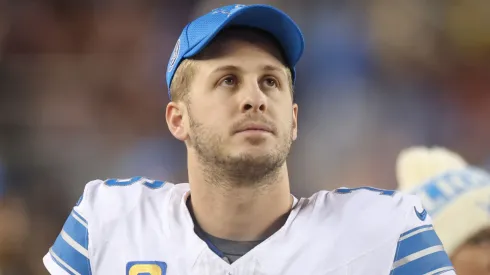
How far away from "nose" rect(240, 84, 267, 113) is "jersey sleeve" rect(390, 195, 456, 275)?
30cm

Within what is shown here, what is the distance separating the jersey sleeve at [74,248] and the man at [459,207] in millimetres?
859

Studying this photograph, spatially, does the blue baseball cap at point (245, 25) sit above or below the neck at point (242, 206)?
above

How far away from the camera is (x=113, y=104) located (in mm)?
1975

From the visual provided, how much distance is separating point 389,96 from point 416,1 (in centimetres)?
30

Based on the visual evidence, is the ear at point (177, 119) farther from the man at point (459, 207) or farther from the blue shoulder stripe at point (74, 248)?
the man at point (459, 207)

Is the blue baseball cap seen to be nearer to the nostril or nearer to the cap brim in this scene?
the cap brim

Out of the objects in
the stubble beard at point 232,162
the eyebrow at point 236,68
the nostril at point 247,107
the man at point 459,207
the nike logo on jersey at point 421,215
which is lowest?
the man at point 459,207

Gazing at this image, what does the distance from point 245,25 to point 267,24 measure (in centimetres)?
4

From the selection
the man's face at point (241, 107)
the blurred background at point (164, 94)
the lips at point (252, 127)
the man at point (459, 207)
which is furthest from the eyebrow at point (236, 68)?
the blurred background at point (164, 94)

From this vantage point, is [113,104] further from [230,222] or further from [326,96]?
[230,222]

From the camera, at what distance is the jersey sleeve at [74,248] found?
3.52ft

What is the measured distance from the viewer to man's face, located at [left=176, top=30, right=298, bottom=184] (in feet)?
3.20

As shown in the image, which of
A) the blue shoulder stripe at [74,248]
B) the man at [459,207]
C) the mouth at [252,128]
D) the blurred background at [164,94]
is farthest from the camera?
the blurred background at [164,94]

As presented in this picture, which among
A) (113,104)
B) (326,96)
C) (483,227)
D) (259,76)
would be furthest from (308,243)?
(113,104)
